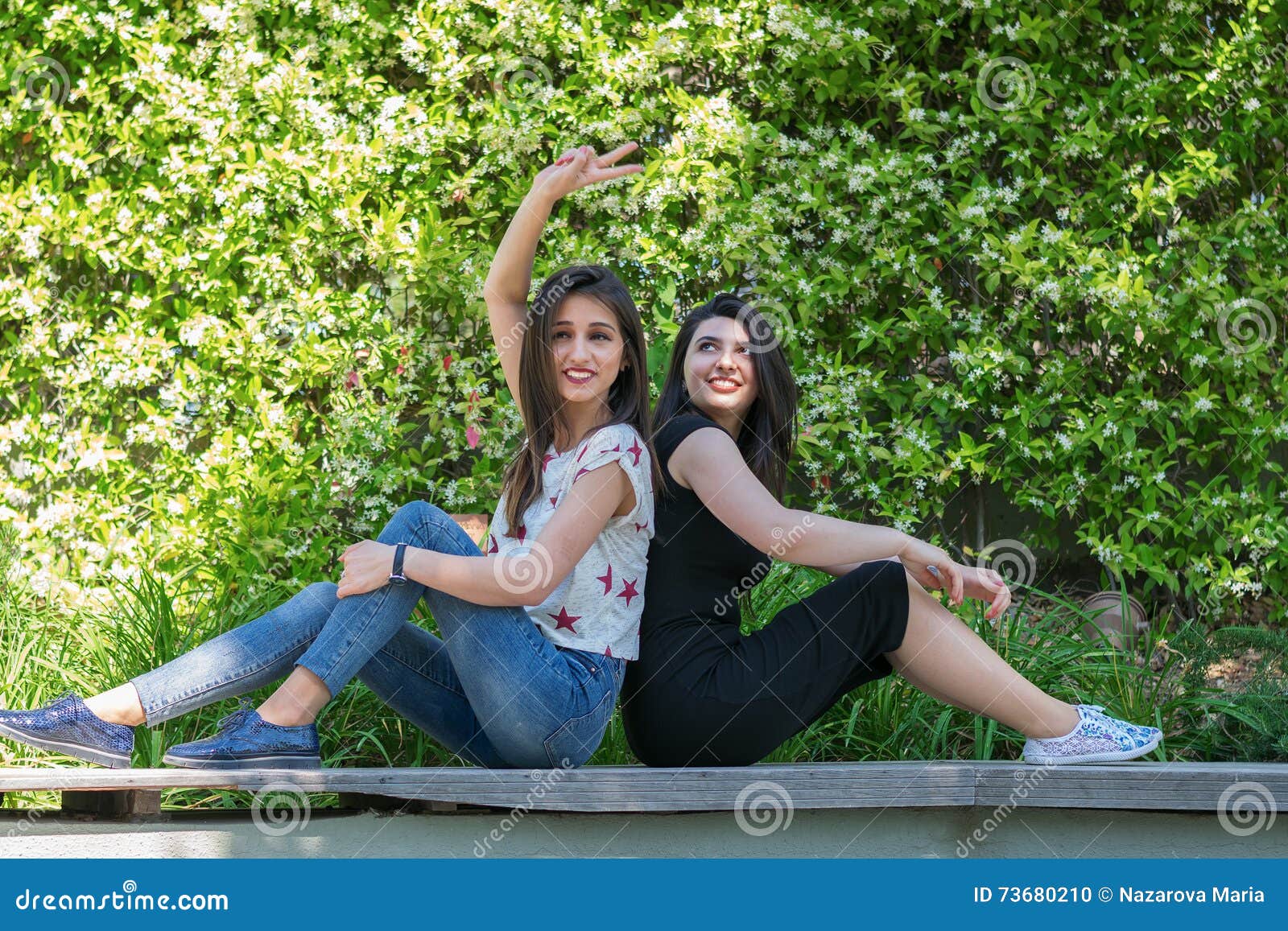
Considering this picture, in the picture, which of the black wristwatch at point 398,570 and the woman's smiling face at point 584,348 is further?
the woman's smiling face at point 584,348

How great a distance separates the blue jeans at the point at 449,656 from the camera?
2.33m

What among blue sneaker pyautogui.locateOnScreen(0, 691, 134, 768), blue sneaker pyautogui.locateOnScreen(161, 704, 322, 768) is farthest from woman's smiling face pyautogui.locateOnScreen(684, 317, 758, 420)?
blue sneaker pyautogui.locateOnScreen(0, 691, 134, 768)

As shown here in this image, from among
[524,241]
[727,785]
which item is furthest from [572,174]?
[727,785]

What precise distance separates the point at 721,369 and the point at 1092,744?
1047 millimetres

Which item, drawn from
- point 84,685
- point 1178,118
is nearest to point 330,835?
point 84,685

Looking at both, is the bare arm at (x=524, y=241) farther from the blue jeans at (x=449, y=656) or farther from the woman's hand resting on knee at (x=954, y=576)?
the woman's hand resting on knee at (x=954, y=576)

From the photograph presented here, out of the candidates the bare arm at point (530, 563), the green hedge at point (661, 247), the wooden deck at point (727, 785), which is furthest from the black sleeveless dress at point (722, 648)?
the green hedge at point (661, 247)

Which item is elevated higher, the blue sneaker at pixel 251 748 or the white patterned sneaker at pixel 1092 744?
the blue sneaker at pixel 251 748

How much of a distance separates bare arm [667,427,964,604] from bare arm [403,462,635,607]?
0.23m

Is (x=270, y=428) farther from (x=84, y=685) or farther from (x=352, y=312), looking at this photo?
(x=84, y=685)

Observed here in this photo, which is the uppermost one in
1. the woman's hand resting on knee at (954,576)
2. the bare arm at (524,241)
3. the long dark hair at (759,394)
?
the bare arm at (524,241)

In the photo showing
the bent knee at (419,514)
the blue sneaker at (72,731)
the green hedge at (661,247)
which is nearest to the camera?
the blue sneaker at (72,731)

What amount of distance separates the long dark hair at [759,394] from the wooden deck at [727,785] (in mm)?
663

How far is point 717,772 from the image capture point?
234 cm
